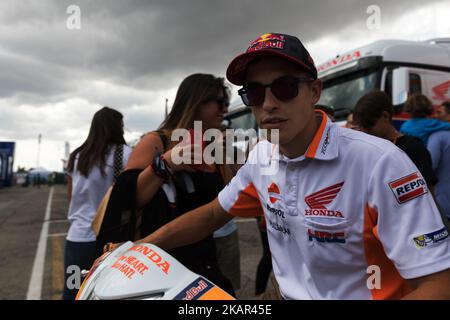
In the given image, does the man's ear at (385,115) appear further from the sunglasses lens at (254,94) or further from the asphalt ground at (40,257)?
the sunglasses lens at (254,94)

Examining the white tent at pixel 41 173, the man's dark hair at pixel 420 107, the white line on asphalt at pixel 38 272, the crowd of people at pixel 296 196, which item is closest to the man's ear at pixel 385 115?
the man's dark hair at pixel 420 107

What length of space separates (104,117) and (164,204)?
132cm

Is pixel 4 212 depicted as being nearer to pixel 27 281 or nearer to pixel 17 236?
pixel 17 236

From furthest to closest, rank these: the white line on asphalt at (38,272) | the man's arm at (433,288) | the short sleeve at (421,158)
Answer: the white line on asphalt at (38,272) → the short sleeve at (421,158) → the man's arm at (433,288)

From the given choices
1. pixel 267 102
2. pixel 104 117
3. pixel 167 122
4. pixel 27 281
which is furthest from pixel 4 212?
pixel 267 102

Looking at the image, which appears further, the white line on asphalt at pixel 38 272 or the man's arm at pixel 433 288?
the white line on asphalt at pixel 38 272

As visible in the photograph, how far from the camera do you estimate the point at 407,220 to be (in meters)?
1.10

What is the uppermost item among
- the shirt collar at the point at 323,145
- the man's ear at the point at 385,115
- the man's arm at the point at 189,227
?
the man's ear at the point at 385,115

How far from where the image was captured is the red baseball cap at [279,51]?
1.40 metres

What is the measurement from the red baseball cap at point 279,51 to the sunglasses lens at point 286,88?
72mm

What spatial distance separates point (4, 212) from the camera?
13414 mm

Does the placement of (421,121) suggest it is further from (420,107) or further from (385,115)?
(385,115)

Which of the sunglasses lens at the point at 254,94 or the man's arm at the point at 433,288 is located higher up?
the sunglasses lens at the point at 254,94

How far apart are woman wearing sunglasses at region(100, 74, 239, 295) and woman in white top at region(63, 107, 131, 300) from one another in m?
0.80
